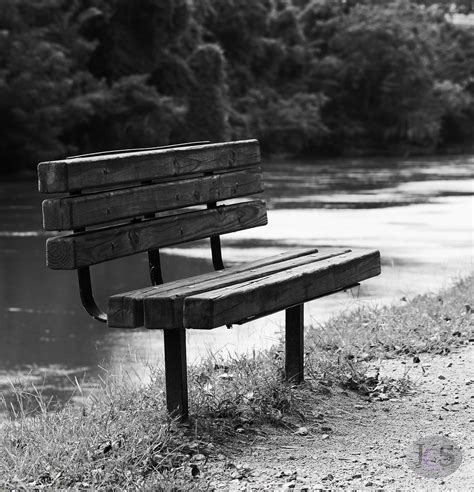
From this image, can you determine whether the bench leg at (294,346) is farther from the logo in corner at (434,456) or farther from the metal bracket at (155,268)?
the logo in corner at (434,456)

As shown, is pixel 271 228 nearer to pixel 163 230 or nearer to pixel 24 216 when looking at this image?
pixel 24 216

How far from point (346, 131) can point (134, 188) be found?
49.8 meters

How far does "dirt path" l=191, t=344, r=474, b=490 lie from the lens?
3.72 m

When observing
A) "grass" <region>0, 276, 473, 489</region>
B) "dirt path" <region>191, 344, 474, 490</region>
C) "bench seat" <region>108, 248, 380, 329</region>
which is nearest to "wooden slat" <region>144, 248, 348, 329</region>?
"bench seat" <region>108, 248, 380, 329</region>

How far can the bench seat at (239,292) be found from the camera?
3.92 metres

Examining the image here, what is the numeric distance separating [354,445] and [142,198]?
4.53ft

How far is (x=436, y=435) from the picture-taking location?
4.29 meters

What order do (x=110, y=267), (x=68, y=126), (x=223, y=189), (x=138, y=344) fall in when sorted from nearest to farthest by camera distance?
(x=223, y=189) < (x=138, y=344) < (x=110, y=267) < (x=68, y=126)

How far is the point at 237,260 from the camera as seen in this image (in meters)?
12.0

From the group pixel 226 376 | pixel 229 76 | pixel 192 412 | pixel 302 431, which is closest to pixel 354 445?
pixel 302 431

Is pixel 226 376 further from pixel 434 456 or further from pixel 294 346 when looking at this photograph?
pixel 434 456

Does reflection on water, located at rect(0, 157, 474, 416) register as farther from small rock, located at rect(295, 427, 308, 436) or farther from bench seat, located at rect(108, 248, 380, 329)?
small rock, located at rect(295, 427, 308, 436)

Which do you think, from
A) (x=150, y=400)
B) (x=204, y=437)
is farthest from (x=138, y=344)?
(x=204, y=437)

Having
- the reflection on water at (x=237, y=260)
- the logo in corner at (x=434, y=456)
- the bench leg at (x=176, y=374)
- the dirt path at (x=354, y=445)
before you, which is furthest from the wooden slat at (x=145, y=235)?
the logo in corner at (x=434, y=456)
